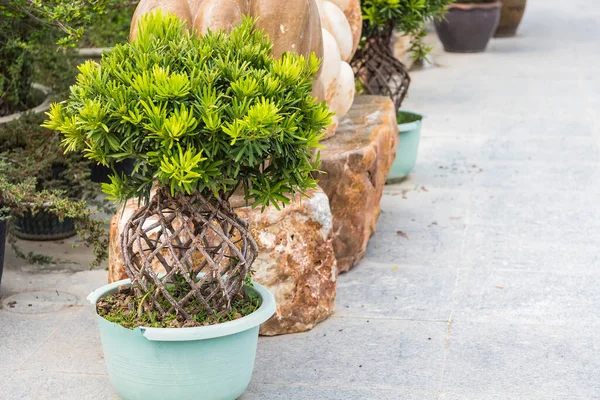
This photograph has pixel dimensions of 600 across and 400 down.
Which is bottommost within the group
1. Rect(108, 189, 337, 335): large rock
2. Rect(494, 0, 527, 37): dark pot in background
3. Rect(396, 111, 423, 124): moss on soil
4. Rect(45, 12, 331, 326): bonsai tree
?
Rect(494, 0, 527, 37): dark pot in background

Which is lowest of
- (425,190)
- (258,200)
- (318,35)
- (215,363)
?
(425,190)

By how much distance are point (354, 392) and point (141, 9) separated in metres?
2.08

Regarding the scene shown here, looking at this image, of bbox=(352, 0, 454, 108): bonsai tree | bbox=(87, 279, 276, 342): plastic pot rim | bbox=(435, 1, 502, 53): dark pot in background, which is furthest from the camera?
bbox=(435, 1, 502, 53): dark pot in background

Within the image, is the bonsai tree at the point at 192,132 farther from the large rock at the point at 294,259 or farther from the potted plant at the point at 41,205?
the potted plant at the point at 41,205

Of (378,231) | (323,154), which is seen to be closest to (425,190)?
(378,231)

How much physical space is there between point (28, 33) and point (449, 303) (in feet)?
10.8

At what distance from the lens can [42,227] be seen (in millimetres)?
5945

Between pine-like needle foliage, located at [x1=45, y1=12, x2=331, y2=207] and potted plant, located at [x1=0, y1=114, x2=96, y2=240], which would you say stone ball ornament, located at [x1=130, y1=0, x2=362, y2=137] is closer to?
pine-like needle foliage, located at [x1=45, y1=12, x2=331, y2=207]

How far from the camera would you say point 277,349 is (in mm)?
4480

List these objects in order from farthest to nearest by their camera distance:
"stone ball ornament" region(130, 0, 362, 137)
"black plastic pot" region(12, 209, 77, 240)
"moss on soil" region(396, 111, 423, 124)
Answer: "moss on soil" region(396, 111, 423, 124) < "black plastic pot" region(12, 209, 77, 240) < "stone ball ornament" region(130, 0, 362, 137)

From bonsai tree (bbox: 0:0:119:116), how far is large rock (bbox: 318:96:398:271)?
1.57m

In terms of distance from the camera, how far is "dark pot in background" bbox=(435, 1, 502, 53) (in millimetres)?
12750

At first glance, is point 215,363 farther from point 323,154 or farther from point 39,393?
point 323,154

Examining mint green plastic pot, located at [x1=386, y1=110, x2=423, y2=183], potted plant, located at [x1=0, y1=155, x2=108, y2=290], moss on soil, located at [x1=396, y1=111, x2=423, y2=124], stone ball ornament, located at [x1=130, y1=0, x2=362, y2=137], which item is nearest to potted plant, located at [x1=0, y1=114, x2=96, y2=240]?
potted plant, located at [x1=0, y1=155, x2=108, y2=290]
